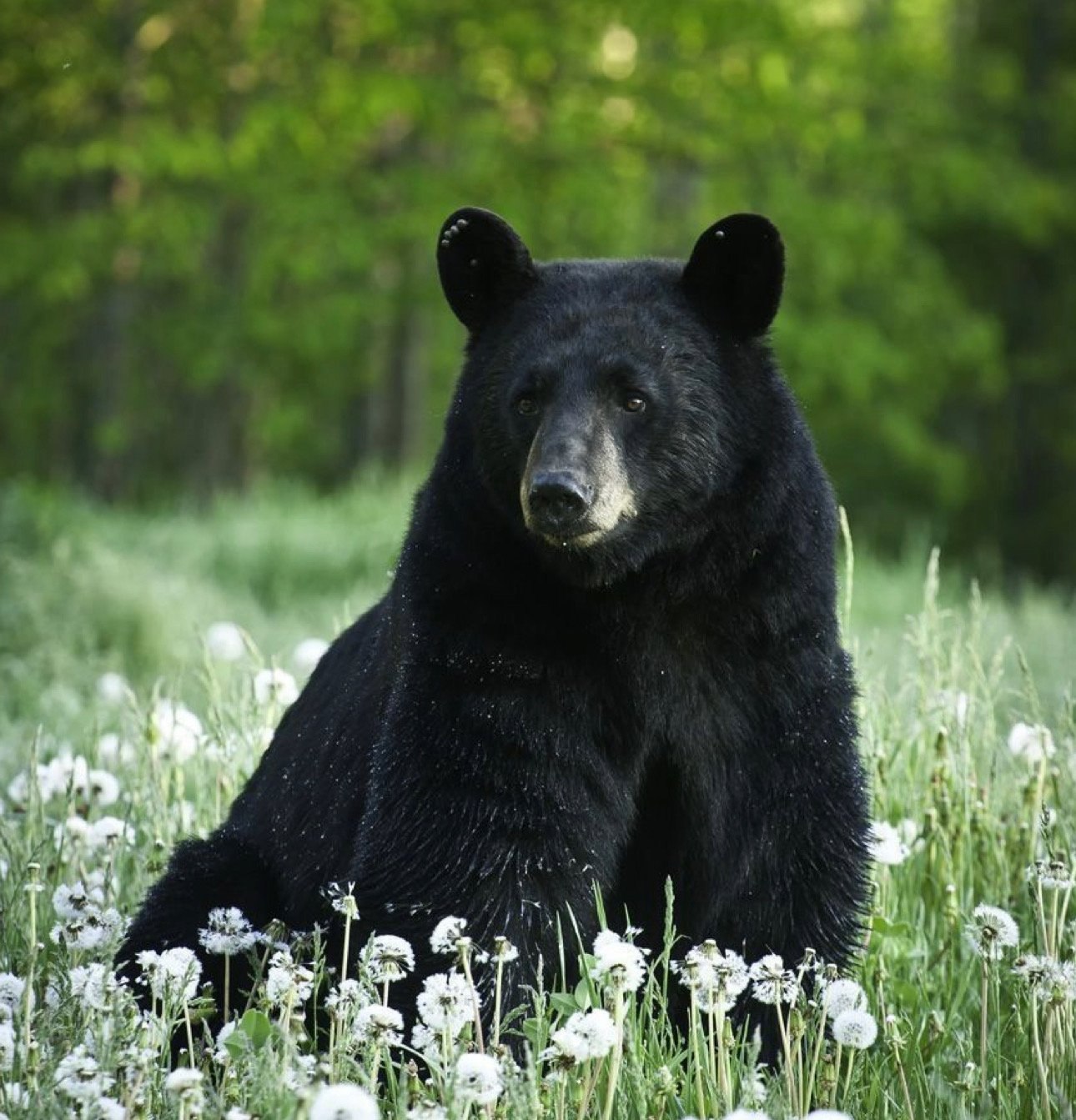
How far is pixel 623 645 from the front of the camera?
3469mm

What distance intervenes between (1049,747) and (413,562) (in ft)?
5.60

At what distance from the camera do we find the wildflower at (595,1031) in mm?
2510

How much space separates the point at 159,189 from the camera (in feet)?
56.9

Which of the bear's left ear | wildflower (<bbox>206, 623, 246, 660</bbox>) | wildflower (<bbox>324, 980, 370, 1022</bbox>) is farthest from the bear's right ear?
wildflower (<bbox>206, 623, 246, 660</bbox>)

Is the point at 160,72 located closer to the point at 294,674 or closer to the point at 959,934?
the point at 294,674

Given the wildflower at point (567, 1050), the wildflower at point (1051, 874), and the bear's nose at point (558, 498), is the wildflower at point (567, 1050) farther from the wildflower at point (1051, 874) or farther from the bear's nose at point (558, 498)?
the bear's nose at point (558, 498)

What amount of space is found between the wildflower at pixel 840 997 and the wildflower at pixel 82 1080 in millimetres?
1153

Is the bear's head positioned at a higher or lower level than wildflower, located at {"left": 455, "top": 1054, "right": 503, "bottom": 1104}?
higher

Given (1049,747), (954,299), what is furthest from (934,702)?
(954,299)

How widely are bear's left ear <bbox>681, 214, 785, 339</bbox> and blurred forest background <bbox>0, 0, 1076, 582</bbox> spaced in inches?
433

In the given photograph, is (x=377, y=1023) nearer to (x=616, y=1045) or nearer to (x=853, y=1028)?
(x=616, y=1045)

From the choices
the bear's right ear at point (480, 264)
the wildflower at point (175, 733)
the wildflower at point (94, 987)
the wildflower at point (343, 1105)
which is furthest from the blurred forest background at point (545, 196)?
the wildflower at point (343, 1105)

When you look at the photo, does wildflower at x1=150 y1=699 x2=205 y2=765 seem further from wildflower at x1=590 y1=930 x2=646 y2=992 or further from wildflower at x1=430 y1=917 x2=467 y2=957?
wildflower at x1=590 y1=930 x2=646 y2=992

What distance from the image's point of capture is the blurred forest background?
51.3 feet
